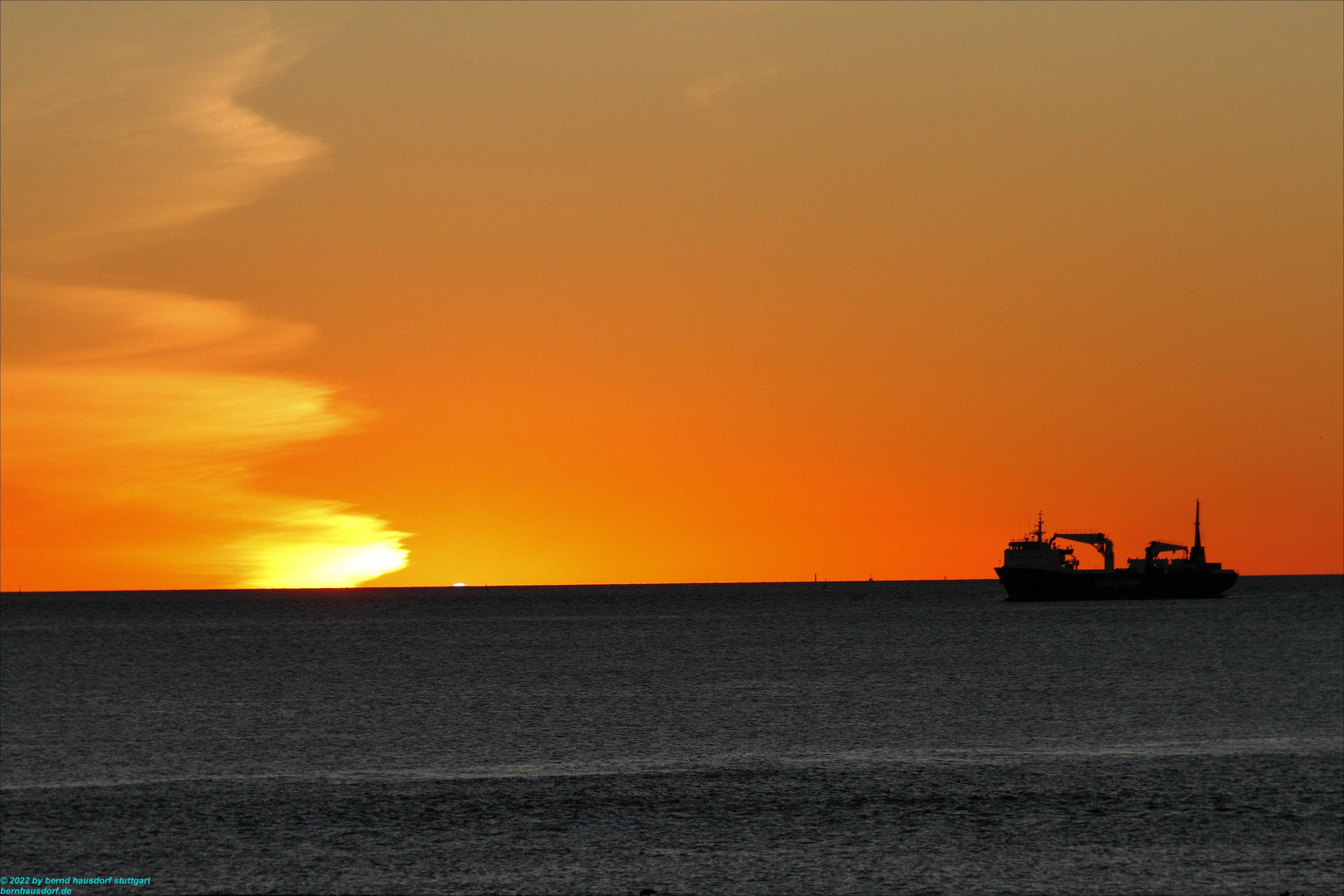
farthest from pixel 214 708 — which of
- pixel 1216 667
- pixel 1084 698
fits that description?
pixel 1216 667

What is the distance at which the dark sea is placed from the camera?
28.7 metres

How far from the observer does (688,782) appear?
41406 millimetres

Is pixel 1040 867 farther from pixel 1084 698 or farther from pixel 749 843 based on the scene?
pixel 1084 698

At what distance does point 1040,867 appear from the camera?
28.4 meters

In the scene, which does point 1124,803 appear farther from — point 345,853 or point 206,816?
point 206,816

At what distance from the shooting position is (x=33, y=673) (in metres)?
112

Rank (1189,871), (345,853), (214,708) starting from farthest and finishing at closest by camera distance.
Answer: (214,708) → (345,853) → (1189,871)

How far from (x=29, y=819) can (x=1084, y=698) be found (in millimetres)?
56892

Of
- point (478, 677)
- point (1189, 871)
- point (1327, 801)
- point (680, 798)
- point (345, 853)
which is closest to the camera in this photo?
point (1189, 871)

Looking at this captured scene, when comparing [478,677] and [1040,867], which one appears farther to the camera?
[478,677]

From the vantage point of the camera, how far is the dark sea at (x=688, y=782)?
94.1ft

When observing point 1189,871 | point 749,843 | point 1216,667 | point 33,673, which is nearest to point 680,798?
point 749,843

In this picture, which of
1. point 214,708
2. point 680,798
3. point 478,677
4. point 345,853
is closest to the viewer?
point 345,853

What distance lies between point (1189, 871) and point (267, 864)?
19.1m
